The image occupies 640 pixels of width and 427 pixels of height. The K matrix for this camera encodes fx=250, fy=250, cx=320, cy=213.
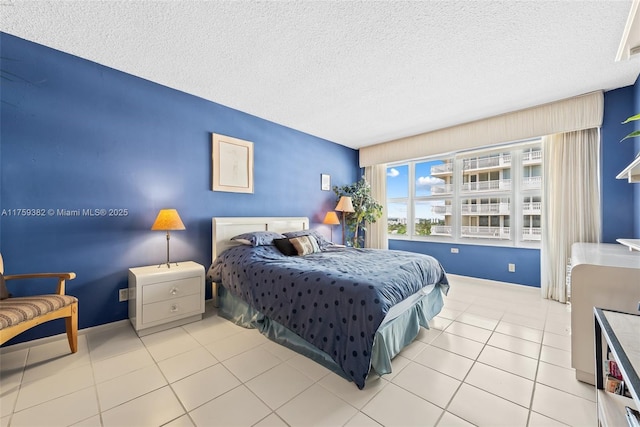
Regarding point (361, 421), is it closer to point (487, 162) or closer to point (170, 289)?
point (170, 289)

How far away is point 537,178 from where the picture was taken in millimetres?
3648

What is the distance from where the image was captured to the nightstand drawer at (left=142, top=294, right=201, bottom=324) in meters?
2.28

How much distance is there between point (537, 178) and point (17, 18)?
5.76 metres

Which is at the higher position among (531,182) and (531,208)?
(531,182)

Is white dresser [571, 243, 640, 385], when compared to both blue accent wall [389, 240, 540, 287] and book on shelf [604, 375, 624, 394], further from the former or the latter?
blue accent wall [389, 240, 540, 287]

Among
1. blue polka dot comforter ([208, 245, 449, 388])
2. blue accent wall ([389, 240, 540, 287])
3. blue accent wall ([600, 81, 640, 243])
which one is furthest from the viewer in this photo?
blue accent wall ([389, 240, 540, 287])

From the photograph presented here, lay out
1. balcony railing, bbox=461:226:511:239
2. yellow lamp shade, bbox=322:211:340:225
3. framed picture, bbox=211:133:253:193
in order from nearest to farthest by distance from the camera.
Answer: framed picture, bbox=211:133:253:193
balcony railing, bbox=461:226:511:239
yellow lamp shade, bbox=322:211:340:225

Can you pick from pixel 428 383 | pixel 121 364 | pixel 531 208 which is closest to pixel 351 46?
pixel 428 383

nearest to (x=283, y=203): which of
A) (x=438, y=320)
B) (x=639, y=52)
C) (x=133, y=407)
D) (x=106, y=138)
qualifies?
(x=106, y=138)

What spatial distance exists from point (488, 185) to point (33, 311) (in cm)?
537

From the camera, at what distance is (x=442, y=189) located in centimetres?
456

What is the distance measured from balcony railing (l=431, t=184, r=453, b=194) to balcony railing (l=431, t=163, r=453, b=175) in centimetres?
23

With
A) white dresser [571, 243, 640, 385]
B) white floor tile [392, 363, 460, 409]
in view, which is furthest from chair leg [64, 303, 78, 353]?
white dresser [571, 243, 640, 385]

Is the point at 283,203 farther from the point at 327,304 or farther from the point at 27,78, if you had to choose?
the point at 27,78
